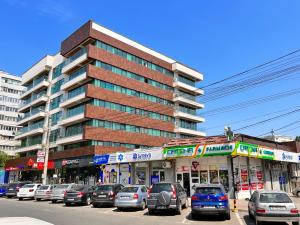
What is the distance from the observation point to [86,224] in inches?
506

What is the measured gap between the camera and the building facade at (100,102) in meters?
45.0

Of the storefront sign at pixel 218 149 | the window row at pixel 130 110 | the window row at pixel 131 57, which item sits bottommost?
Answer: the storefront sign at pixel 218 149

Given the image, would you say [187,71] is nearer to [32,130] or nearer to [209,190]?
[32,130]

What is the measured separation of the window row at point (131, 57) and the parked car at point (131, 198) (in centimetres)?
3169

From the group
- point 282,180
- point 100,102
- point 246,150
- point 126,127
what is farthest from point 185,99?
point 246,150

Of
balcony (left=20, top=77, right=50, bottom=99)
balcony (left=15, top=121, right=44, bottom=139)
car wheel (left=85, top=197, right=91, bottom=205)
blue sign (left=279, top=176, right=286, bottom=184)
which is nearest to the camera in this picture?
car wheel (left=85, top=197, right=91, bottom=205)

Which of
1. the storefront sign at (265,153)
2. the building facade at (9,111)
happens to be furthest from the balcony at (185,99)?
the building facade at (9,111)

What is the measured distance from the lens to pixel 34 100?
205ft

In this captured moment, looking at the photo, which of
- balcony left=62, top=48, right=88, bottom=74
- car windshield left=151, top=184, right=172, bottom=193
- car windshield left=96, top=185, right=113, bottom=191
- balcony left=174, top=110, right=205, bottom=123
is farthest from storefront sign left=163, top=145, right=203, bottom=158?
balcony left=174, top=110, right=205, bottom=123

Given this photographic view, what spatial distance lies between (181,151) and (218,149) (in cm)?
373

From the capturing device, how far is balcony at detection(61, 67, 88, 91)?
151 feet

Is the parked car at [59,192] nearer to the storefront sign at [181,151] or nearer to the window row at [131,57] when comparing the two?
the storefront sign at [181,151]

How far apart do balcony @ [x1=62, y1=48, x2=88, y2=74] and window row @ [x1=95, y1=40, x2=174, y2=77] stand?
8.45ft

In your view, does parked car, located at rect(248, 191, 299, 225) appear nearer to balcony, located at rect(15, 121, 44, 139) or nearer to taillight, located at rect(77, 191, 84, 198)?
taillight, located at rect(77, 191, 84, 198)
